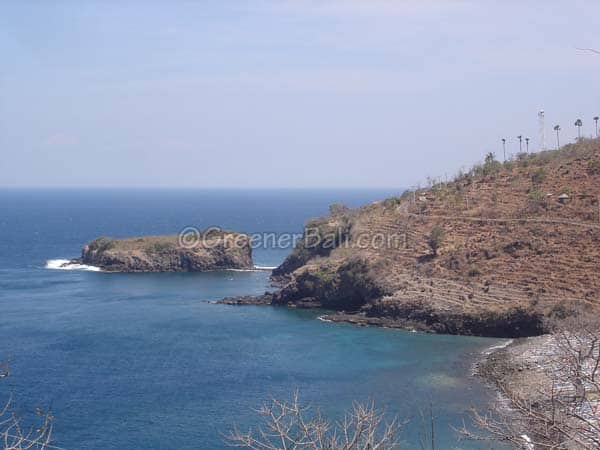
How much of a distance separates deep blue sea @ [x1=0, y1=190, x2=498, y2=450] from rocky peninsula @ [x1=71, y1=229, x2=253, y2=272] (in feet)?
40.1

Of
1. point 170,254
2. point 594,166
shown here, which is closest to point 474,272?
point 594,166

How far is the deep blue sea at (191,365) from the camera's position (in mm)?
24156

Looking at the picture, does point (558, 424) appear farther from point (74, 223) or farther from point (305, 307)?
point (74, 223)

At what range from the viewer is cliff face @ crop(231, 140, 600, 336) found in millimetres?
37875

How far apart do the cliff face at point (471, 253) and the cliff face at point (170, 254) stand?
7.98 metres

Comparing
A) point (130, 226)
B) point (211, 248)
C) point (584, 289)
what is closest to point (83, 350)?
point (584, 289)

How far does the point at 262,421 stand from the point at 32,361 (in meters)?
13.8

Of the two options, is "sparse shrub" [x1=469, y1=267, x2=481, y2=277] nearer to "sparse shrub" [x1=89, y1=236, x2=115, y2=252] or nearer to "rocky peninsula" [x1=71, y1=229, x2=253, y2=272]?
"rocky peninsula" [x1=71, y1=229, x2=253, y2=272]

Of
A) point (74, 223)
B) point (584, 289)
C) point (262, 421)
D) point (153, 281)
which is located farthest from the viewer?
point (74, 223)

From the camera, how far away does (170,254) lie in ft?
219

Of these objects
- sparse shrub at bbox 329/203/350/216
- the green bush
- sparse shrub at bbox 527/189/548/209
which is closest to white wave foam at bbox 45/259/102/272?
sparse shrub at bbox 329/203/350/216

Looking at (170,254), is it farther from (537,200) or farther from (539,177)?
(537,200)

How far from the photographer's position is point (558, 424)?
8688 millimetres

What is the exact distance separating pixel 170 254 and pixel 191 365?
3624 cm
